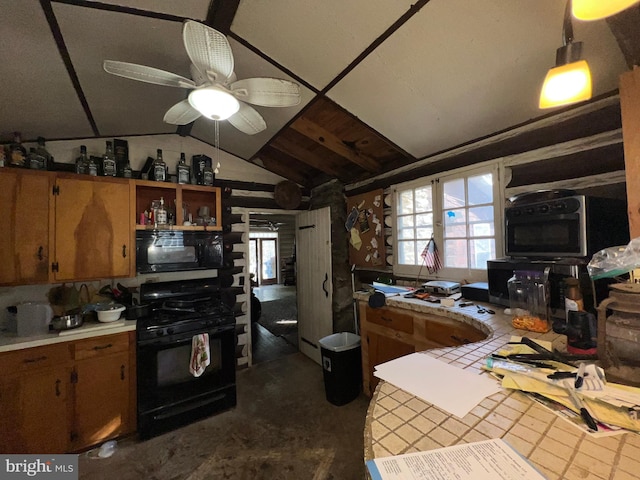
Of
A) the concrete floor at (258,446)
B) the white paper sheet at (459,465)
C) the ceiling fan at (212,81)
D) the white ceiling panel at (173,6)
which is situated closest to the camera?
the white paper sheet at (459,465)

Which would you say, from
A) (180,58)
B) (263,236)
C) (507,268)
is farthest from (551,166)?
(263,236)

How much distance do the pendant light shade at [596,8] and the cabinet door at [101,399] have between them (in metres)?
3.12

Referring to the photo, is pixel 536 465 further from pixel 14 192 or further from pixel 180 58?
pixel 14 192

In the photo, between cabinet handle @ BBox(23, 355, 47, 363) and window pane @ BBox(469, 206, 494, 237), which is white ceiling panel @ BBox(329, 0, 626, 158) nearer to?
window pane @ BBox(469, 206, 494, 237)

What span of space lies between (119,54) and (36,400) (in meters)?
2.41

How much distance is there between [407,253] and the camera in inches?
109

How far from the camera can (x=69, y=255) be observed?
2.15 metres

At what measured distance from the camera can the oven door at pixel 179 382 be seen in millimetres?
2105

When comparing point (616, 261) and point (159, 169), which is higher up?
point (159, 169)

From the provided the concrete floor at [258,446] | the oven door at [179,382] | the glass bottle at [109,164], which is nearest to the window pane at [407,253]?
the concrete floor at [258,446]

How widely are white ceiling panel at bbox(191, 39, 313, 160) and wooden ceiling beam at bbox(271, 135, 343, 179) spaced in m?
0.15

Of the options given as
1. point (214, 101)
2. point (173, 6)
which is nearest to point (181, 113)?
point (214, 101)

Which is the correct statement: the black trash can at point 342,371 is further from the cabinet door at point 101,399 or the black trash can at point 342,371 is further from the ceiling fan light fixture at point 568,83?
the ceiling fan light fixture at point 568,83

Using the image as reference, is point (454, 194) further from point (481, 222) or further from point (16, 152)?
point (16, 152)
